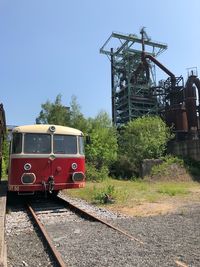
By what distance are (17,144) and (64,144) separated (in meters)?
1.81

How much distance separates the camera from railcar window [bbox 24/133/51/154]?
1300 cm

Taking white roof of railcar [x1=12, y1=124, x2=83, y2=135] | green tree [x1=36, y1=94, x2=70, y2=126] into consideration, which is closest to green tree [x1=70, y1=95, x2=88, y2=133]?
green tree [x1=36, y1=94, x2=70, y2=126]

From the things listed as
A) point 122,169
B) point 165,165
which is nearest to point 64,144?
point 165,165

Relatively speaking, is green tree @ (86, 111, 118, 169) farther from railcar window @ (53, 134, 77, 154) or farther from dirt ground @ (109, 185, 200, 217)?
railcar window @ (53, 134, 77, 154)

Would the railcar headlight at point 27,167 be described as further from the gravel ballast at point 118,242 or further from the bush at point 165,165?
the bush at point 165,165

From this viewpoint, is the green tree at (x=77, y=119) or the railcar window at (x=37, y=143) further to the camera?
the green tree at (x=77, y=119)

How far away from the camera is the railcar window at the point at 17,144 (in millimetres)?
12865

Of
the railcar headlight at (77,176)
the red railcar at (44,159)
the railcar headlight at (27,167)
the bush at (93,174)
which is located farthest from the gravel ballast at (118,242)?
the bush at (93,174)

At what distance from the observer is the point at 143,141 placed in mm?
29906

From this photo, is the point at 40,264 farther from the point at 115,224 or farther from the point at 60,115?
the point at 60,115

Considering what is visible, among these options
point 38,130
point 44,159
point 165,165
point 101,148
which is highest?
point 101,148

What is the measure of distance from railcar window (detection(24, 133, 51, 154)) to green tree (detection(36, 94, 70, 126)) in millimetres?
27522

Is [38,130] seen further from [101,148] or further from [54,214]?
[101,148]

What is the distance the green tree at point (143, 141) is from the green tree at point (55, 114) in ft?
36.2
